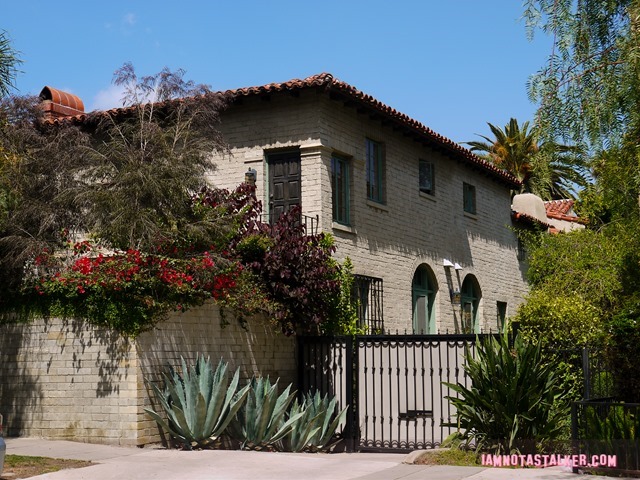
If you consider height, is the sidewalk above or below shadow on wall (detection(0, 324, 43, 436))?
below

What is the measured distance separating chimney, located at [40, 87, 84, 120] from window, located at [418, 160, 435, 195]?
28.0 feet

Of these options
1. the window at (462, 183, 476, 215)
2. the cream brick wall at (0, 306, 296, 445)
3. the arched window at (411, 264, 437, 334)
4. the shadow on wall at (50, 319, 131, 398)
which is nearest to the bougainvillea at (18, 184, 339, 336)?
the shadow on wall at (50, 319, 131, 398)

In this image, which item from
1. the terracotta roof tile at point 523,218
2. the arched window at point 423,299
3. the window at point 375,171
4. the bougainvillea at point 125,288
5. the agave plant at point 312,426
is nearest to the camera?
the bougainvillea at point 125,288

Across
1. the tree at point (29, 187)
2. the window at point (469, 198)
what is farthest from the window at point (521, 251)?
the tree at point (29, 187)

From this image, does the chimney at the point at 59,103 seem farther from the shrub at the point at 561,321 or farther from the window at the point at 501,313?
the window at the point at 501,313

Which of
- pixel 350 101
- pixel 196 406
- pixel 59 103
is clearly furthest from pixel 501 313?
pixel 196 406

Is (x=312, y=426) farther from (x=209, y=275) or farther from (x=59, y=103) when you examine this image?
(x=59, y=103)

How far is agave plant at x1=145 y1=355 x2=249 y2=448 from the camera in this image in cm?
1304

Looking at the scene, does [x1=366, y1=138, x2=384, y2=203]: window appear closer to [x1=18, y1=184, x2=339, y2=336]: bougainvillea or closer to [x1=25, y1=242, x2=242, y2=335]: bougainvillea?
[x1=18, y1=184, x2=339, y2=336]: bougainvillea

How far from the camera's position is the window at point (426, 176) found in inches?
883

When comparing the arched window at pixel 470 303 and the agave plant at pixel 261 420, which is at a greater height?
the arched window at pixel 470 303

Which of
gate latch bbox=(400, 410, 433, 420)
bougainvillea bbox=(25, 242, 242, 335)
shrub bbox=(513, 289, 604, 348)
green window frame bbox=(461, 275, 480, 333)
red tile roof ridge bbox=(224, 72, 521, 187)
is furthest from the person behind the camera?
green window frame bbox=(461, 275, 480, 333)

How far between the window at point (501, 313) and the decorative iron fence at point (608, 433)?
15.2 meters

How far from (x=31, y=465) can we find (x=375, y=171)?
1136cm
